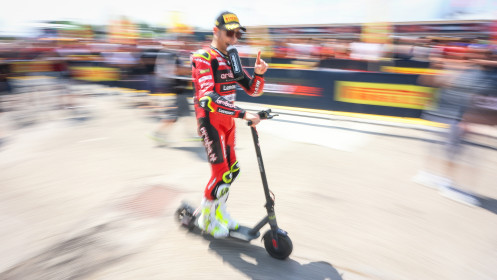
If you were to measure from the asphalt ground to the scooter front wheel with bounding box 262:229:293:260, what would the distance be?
79 millimetres

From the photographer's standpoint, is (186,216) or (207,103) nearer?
(207,103)

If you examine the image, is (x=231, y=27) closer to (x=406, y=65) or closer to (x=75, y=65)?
(x=406, y=65)

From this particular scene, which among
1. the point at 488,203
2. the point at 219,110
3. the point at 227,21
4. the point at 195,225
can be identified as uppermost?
the point at 227,21

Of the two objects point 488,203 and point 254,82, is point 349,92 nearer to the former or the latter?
point 488,203

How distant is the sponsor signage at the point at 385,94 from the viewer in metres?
6.77

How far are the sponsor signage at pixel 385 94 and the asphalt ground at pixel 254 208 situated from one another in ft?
2.15

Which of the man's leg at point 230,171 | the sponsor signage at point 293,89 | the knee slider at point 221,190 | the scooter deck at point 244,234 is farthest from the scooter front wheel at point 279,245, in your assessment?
the sponsor signage at point 293,89

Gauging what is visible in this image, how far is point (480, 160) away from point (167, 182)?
5.06 metres

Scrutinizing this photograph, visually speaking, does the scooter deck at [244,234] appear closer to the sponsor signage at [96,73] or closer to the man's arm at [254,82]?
the man's arm at [254,82]

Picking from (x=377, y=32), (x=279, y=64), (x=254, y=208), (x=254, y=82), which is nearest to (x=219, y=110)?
(x=254, y=82)

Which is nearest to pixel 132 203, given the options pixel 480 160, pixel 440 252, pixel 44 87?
pixel 440 252

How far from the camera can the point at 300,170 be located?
479cm

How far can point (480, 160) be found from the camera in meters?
5.12

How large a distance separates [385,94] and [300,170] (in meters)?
3.71
